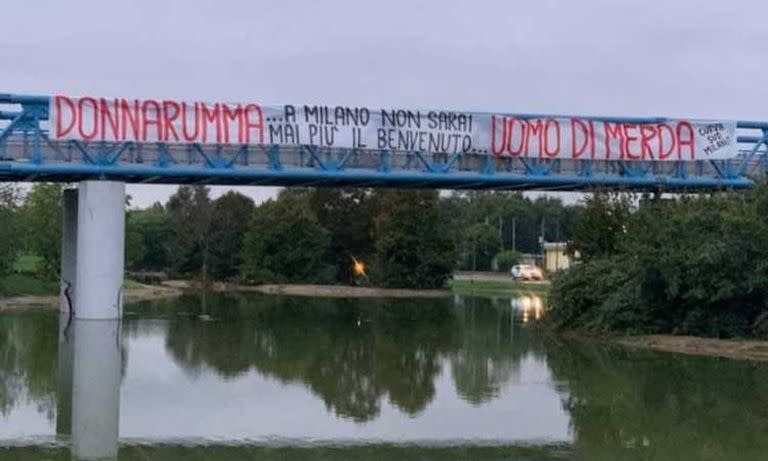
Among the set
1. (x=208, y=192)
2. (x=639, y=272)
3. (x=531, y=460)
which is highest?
(x=208, y=192)

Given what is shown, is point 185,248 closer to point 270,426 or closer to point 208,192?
point 208,192

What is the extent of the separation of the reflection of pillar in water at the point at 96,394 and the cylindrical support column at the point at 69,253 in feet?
29.1

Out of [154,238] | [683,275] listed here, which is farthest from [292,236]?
[683,275]

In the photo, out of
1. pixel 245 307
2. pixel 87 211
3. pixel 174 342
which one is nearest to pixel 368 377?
pixel 174 342

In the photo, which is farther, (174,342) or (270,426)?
(174,342)

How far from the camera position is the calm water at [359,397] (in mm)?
15359

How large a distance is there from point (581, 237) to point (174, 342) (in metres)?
15.8

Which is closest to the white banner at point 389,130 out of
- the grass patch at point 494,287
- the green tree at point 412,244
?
the grass patch at point 494,287

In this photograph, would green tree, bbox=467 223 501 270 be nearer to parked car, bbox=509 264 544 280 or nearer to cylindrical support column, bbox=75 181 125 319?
parked car, bbox=509 264 544 280

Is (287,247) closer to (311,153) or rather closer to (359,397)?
(311,153)

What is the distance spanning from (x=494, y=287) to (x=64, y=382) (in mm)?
69565

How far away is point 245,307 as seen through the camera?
2174 inches

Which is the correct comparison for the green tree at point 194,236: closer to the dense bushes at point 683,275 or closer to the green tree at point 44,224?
the green tree at point 44,224

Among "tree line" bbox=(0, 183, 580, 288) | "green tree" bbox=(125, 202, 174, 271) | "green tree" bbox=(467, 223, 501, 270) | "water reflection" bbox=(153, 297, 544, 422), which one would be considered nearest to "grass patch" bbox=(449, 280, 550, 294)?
"tree line" bbox=(0, 183, 580, 288)
